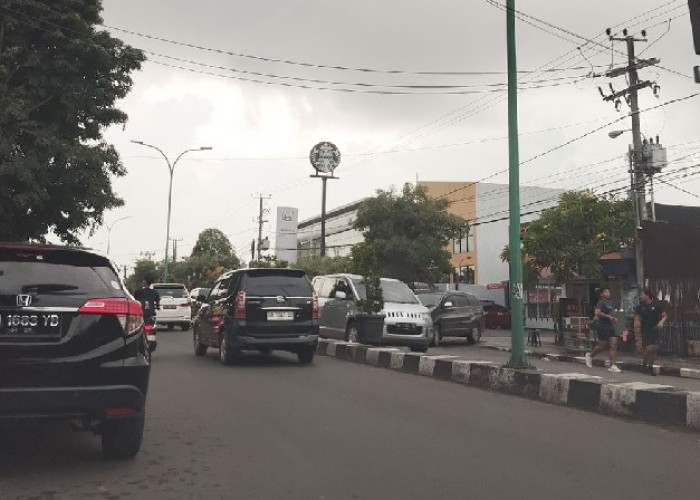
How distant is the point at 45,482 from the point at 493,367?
22.5 feet

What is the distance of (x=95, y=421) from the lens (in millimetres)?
4473

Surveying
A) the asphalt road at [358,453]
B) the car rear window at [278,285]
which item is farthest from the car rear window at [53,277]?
the car rear window at [278,285]

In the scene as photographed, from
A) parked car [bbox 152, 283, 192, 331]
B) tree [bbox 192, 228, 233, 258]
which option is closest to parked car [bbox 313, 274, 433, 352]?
parked car [bbox 152, 283, 192, 331]

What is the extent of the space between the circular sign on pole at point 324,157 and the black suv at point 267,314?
106ft

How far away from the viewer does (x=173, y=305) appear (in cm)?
2389

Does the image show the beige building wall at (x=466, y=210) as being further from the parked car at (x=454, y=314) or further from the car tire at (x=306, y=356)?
the car tire at (x=306, y=356)

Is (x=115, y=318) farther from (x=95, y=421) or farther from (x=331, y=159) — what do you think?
(x=331, y=159)

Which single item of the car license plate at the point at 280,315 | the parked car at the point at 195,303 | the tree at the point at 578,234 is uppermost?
the tree at the point at 578,234

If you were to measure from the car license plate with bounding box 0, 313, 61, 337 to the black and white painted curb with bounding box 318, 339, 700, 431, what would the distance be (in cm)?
605

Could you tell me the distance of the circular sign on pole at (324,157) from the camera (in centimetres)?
4391

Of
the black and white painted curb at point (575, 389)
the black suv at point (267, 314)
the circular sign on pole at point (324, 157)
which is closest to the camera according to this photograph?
the black and white painted curb at point (575, 389)

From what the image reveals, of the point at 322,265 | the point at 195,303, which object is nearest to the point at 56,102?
the point at 195,303

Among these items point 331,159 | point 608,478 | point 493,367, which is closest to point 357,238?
point 331,159

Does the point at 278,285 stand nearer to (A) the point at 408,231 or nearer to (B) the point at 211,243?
(A) the point at 408,231
